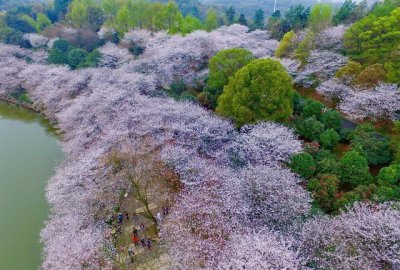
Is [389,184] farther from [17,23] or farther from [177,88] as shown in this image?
[17,23]

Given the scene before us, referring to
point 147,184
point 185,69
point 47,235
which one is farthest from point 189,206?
point 185,69

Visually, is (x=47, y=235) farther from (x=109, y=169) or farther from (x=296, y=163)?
(x=296, y=163)

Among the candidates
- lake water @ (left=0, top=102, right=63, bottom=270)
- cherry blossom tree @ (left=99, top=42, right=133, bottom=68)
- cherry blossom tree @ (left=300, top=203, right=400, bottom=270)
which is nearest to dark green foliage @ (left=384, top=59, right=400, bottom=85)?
cherry blossom tree @ (left=300, top=203, right=400, bottom=270)

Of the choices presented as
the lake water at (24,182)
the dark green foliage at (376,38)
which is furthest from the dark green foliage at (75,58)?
the dark green foliage at (376,38)

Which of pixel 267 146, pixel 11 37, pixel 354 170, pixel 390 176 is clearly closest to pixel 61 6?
pixel 11 37

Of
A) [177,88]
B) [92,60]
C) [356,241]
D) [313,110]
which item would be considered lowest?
[92,60]
